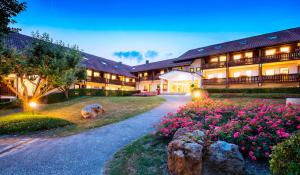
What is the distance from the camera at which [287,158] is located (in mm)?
2422

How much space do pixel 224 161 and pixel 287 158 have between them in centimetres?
153

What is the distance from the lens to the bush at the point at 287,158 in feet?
7.46

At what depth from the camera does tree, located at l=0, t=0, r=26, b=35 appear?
489cm

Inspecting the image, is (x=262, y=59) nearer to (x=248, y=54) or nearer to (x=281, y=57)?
(x=281, y=57)

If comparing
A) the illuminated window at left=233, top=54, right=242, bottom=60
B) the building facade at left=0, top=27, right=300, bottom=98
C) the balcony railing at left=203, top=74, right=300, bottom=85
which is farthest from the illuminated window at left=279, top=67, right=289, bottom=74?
the illuminated window at left=233, top=54, right=242, bottom=60

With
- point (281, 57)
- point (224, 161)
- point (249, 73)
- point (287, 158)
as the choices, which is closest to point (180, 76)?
point (249, 73)

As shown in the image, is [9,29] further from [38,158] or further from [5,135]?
[5,135]

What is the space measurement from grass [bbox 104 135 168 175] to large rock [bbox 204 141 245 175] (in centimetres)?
121

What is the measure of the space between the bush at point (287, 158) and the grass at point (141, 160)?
2552 mm

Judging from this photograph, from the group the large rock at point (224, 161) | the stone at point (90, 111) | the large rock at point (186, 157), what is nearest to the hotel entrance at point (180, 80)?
the stone at point (90, 111)

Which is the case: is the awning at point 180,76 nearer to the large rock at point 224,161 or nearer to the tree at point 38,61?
the tree at point 38,61

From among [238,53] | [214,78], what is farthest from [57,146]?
[238,53]

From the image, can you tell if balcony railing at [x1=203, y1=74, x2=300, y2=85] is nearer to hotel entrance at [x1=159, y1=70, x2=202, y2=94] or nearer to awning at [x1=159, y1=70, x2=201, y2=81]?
hotel entrance at [x1=159, y1=70, x2=202, y2=94]

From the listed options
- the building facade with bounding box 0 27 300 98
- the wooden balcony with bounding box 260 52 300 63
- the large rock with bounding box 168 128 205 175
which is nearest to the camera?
the large rock with bounding box 168 128 205 175
